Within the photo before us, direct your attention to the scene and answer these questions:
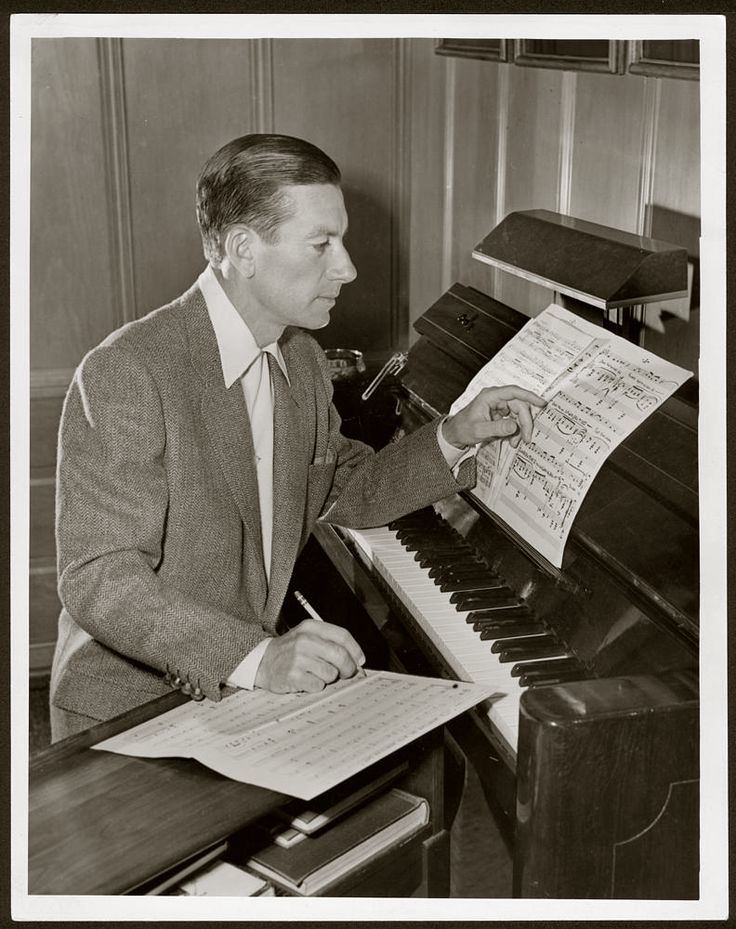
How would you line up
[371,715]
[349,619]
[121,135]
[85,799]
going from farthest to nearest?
[121,135] → [349,619] → [371,715] → [85,799]

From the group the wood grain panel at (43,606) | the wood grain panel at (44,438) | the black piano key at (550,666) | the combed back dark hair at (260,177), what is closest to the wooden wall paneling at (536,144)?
the combed back dark hair at (260,177)

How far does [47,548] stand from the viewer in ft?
12.0

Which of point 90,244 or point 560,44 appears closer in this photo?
point 560,44

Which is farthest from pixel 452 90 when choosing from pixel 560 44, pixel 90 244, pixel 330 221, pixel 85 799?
pixel 85 799

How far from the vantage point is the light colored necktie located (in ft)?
6.51

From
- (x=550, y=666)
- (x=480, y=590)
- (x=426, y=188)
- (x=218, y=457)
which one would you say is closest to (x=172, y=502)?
(x=218, y=457)

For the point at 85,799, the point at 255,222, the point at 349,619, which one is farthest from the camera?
the point at 349,619

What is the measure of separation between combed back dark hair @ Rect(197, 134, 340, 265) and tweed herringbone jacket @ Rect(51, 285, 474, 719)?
0.57 feet

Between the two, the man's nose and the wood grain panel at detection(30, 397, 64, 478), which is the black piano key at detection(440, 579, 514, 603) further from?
the wood grain panel at detection(30, 397, 64, 478)

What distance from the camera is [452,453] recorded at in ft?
6.93

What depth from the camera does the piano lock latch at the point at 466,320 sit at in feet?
7.79

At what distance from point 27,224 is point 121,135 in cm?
180

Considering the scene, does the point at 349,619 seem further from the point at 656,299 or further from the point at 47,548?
the point at 47,548

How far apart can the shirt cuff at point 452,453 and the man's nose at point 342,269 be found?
0.40 meters
